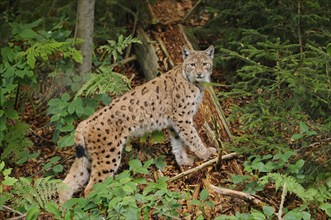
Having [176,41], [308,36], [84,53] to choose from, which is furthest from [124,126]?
[308,36]

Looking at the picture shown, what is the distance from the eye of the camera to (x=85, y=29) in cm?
875

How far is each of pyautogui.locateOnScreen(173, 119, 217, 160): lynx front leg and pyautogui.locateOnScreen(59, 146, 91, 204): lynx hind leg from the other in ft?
4.26

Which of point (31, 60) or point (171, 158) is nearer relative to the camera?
point (31, 60)

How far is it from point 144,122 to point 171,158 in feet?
2.40

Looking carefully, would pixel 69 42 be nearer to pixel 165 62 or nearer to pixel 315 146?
pixel 165 62

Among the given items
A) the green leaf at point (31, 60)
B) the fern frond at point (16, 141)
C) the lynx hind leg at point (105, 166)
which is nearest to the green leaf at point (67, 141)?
the lynx hind leg at point (105, 166)

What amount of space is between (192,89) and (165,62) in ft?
4.54

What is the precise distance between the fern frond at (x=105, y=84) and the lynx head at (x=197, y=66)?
93 cm

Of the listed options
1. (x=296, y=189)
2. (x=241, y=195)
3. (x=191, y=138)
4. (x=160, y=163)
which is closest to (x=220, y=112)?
(x=191, y=138)

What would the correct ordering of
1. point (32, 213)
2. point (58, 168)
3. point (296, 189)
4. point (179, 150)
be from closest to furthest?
point (32, 213) < point (296, 189) < point (58, 168) < point (179, 150)

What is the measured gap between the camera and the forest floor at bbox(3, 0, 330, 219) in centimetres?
666

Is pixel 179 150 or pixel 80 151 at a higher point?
pixel 80 151

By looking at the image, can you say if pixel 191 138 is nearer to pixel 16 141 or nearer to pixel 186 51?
pixel 186 51

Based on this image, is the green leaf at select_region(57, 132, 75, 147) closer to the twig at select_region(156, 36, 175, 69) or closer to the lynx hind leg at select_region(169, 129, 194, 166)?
the lynx hind leg at select_region(169, 129, 194, 166)
